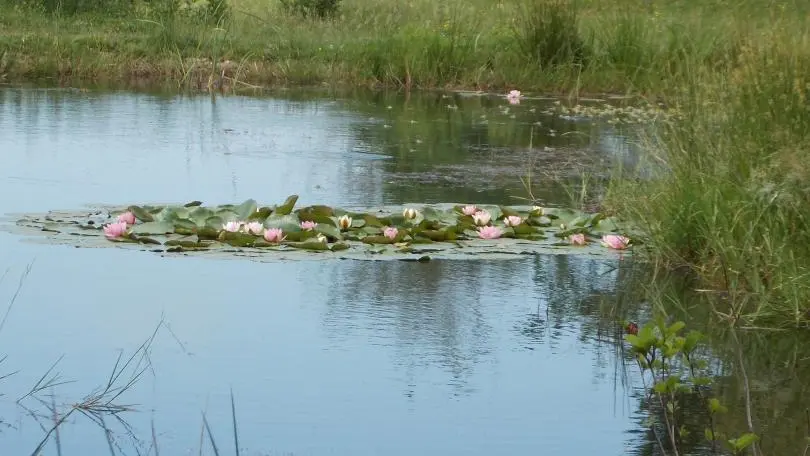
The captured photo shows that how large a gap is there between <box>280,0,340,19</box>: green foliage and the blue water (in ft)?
34.1

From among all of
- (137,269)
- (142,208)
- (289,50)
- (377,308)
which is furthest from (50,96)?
(377,308)

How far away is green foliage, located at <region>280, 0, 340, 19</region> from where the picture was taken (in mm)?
19078

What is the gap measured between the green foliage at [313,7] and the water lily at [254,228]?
40.1 ft

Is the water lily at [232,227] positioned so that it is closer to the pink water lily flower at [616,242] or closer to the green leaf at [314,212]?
the green leaf at [314,212]

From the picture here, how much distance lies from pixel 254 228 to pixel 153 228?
518 millimetres

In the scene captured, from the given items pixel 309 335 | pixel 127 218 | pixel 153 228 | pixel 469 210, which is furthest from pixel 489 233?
pixel 309 335

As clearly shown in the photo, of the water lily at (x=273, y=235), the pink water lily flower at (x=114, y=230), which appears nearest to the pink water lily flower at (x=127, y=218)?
the pink water lily flower at (x=114, y=230)

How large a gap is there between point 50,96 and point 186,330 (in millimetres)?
8640

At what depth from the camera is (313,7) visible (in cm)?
1914

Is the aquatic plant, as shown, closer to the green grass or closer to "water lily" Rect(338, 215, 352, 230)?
the green grass

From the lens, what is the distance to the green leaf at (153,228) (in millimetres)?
7051

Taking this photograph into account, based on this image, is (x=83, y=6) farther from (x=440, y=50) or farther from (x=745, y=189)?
(x=745, y=189)

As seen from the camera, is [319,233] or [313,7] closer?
[319,233]

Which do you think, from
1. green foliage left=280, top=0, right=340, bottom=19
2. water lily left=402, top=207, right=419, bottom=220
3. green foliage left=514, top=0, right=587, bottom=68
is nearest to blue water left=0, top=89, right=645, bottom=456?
water lily left=402, top=207, right=419, bottom=220
